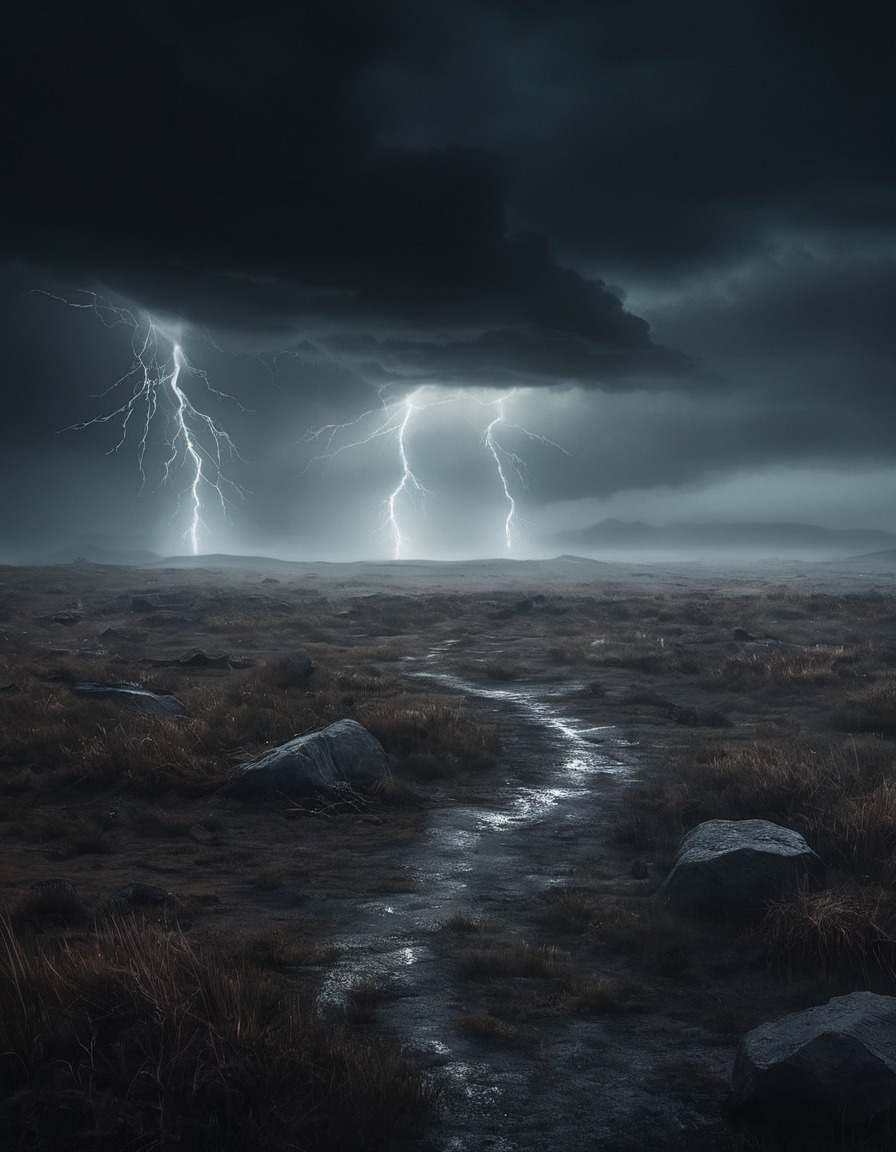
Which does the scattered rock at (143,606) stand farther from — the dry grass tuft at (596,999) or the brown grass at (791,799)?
the dry grass tuft at (596,999)

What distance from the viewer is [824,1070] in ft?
13.4

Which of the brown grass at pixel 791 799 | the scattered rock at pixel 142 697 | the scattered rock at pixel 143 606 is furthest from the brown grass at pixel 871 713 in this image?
the scattered rock at pixel 143 606

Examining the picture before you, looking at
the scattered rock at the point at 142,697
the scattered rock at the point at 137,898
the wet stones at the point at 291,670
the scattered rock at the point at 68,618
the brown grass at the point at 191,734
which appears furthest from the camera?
the scattered rock at the point at 68,618

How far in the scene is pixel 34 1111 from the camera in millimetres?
3754

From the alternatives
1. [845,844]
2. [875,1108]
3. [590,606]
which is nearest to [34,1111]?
[875,1108]

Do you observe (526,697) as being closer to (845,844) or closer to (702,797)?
(702,797)

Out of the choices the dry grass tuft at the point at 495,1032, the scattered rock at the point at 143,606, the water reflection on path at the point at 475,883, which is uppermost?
the scattered rock at the point at 143,606

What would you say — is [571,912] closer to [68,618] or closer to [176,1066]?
[176,1066]

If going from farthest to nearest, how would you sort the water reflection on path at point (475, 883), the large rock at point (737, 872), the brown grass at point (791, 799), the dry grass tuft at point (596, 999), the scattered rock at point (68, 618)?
the scattered rock at point (68, 618) < the brown grass at point (791, 799) < the large rock at point (737, 872) < the dry grass tuft at point (596, 999) < the water reflection on path at point (475, 883)

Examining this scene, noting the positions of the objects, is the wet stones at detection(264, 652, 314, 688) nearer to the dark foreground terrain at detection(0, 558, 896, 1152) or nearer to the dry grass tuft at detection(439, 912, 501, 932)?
the dark foreground terrain at detection(0, 558, 896, 1152)

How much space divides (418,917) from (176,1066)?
11.7 ft

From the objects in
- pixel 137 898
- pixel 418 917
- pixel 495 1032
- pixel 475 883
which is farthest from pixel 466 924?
pixel 137 898

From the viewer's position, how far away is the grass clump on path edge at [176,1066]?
370 centimetres

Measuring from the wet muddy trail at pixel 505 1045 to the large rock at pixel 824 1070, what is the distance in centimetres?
38
